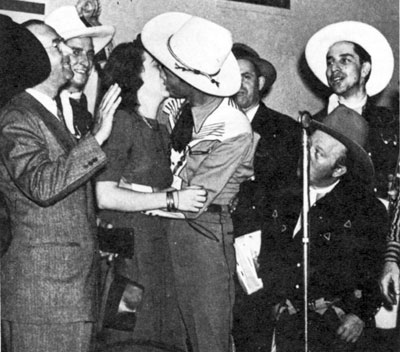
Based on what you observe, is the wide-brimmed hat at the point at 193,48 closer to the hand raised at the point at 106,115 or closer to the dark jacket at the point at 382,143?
the hand raised at the point at 106,115

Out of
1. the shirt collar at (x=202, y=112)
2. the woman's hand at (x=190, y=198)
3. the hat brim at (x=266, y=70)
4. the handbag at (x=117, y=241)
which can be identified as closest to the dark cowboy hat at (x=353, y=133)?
the hat brim at (x=266, y=70)

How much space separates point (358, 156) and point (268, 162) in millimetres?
435

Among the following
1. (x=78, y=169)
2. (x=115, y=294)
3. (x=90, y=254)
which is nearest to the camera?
(x=78, y=169)

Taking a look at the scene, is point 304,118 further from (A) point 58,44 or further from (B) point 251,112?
(A) point 58,44

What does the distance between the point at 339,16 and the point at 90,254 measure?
1.63 metres

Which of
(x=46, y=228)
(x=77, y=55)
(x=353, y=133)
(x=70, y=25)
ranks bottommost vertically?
(x=46, y=228)

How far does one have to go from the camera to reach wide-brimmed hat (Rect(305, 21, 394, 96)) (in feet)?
10.2

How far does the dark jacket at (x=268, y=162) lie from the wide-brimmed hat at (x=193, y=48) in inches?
10.6

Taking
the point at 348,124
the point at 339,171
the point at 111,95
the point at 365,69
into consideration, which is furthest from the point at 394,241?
the point at 111,95

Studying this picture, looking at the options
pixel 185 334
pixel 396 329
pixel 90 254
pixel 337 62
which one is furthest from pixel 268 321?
pixel 337 62

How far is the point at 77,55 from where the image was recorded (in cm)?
259

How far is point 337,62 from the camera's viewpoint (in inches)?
125

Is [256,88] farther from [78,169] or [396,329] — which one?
[396,329]

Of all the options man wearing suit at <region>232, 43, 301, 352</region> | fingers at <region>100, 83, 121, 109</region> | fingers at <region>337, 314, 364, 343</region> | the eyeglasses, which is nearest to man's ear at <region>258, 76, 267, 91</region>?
man wearing suit at <region>232, 43, 301, 352</region>
